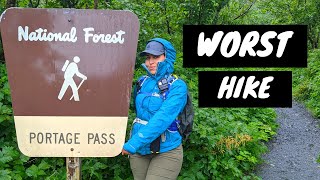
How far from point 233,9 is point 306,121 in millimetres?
6231

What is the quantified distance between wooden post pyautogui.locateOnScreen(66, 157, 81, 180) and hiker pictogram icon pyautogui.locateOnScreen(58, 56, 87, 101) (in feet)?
1.57

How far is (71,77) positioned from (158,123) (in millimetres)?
720

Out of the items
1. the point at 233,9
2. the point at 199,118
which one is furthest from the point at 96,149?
the point at 233,9

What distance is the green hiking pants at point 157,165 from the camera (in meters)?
3.24

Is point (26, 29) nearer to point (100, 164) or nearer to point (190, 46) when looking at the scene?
point (100, 164)

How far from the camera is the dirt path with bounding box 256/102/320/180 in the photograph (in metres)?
6.41

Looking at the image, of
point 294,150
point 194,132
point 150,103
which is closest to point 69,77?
point 150,103

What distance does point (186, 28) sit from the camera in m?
4.92

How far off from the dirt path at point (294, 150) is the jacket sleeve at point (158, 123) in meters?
3.62

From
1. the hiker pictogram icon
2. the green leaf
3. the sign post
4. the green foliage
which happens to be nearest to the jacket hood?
the sign post

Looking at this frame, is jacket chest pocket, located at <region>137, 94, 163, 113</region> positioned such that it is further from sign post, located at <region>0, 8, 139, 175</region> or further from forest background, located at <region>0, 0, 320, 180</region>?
forest background, located at <region>0, 0, 320, 180</region>

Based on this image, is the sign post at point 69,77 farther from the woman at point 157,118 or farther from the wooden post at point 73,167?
the woman at point 157,118

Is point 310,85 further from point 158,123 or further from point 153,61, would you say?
point 158,123

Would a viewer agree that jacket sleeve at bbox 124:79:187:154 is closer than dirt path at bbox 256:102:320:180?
Yes
